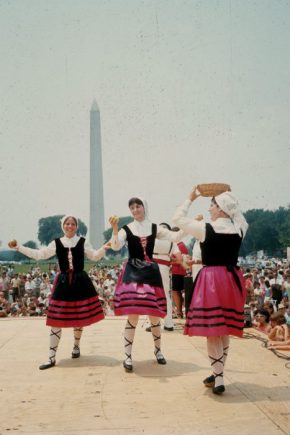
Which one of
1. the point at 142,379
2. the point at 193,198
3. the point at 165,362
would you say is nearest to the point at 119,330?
the point at 165,362

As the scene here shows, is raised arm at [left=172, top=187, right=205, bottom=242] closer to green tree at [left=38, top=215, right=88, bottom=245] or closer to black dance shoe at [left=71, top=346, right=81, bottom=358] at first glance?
black dance shoe at [left=71, top=346, right=81, bottom=358]

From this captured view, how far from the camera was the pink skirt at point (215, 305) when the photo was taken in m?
4.57

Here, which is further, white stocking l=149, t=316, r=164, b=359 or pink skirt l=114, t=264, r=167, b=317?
white stocking l=149, t=316, r=164, b=359

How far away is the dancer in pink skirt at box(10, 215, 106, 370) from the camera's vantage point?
238 inches

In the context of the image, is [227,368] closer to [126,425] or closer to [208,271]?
[208,271]

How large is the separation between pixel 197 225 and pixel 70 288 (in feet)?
7.05

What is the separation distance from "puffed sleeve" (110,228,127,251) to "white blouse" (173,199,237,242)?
1.06 m

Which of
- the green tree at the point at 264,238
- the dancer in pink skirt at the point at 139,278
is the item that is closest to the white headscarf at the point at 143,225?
the dancer in pink skirt at the point at 139,278

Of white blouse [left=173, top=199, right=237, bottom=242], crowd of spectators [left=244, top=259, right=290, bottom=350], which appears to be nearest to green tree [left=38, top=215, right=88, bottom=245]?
crowd of spectators [left=244, top=259, right=290, bottom=350]

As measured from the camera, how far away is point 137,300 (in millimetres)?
5531

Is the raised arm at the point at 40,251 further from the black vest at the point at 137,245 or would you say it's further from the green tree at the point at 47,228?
the green tree at the point at 47,228

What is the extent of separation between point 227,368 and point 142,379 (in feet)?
3.44

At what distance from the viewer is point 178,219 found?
483 cm

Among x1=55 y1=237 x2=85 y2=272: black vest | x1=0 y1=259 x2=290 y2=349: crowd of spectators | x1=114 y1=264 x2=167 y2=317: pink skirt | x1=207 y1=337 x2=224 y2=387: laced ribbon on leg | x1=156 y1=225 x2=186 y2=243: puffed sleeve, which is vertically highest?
x1=156 y1=225 x2=186 y2=243: puffed sleeve
